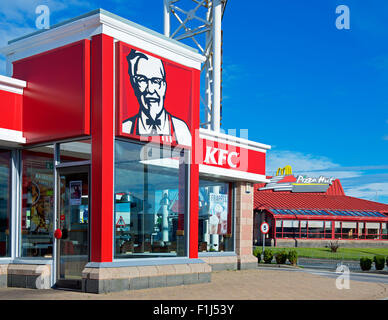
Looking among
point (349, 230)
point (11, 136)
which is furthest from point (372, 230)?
point (11, 136)

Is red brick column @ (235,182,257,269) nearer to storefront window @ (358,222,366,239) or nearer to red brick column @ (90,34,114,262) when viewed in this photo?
red brick column @ (90,34,114,262)

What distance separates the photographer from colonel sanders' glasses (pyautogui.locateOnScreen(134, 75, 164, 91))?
44.0 feet

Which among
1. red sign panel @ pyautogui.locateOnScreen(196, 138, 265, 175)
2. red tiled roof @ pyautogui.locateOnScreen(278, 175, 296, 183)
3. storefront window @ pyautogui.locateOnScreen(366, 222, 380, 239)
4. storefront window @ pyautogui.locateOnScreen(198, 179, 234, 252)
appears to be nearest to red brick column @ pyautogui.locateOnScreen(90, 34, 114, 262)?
red sign panel @ pyautogui.locateOnScreen(196, 138, 265, 175)

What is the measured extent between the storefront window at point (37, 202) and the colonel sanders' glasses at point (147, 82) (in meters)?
3.03

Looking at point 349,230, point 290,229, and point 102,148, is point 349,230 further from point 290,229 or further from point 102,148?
point 102,148

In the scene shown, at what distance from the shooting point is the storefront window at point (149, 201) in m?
13.1

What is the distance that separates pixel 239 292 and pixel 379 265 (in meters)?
15.4

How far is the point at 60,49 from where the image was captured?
1338 centimetres

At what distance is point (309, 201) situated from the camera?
195 feet

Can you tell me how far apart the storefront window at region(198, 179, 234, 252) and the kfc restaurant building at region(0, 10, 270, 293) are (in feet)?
12.9

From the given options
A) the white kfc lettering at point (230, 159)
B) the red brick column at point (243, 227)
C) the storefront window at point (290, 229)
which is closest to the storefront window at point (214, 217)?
the red brick column at point (243, 227)

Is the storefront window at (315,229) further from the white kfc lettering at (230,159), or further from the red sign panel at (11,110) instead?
the red sign panel at (11,110)
